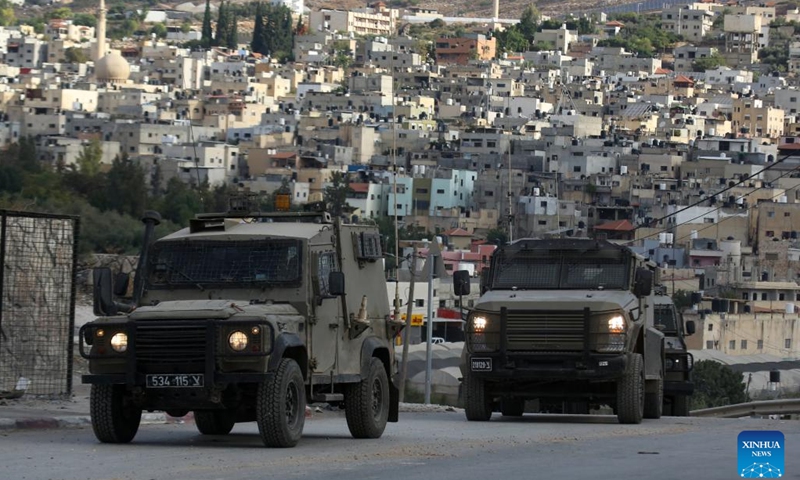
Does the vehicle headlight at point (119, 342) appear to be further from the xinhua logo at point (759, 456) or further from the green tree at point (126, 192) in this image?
the green tree at point (126, 192)

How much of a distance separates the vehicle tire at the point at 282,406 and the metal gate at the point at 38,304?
400 cm

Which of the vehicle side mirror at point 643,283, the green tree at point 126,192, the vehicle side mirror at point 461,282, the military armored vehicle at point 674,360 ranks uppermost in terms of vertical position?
the vehicle side mirror at point 643,283

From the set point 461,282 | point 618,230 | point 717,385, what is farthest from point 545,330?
point 618,230

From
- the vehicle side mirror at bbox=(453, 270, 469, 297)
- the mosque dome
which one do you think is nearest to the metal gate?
the vehicle side mirror at bbox=(453, 270, 469, 297)

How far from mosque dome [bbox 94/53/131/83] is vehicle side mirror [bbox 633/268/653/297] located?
16040cm

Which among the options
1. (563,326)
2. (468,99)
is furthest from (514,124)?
(563,326)

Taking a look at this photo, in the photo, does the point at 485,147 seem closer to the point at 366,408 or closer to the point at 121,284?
the point at 366,408

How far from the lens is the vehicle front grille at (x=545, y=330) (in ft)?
66.3

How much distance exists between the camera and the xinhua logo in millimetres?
11523

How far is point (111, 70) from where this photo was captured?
179 metres

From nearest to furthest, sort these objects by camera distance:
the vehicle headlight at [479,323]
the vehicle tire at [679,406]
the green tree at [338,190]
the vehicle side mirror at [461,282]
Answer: the vehicle headlight at [479,323], the vehicle side mirror at [461,282], the vehicle tire at [679,406], the green tree at [338,190]

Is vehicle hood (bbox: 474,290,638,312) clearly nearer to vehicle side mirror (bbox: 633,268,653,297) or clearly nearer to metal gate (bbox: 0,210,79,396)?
vehicle side mirror (bbox: 633,268,653,297)

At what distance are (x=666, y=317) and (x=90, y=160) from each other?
3314 inches

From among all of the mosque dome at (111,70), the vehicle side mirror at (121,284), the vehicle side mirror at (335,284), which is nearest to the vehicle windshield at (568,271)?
the vehicle side mirror at (335,284)
